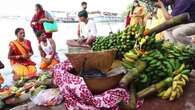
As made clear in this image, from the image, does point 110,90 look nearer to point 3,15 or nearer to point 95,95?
point 95,95

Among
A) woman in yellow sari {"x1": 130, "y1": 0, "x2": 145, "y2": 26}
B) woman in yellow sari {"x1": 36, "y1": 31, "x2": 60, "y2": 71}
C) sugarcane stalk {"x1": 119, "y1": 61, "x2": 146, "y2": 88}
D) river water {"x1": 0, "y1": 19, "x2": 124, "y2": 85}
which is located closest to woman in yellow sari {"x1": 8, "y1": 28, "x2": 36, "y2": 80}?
woman in yellow sari {"x1": 36, "y1": 31, "x2": 60, "y2": 71}

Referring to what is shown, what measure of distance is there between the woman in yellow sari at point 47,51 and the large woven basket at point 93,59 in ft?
20.8

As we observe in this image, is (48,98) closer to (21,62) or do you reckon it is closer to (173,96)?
(173,96)

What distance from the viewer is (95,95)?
11.8 feet

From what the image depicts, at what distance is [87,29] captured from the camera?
9359 mm

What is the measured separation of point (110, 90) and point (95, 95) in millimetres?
129

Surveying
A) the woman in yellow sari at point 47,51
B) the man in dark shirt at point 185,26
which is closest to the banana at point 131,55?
the man in dark shirt at point 185,26

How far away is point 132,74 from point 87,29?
5843mm

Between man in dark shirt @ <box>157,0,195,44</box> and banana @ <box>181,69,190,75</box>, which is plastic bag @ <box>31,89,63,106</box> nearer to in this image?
banana @ <box>181,69,190,75</box>

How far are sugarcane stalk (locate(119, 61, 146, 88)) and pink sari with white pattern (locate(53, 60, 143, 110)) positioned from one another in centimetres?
7

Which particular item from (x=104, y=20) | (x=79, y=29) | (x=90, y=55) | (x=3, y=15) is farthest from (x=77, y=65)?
(x=3, y=15)

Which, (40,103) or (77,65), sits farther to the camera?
(40,103)

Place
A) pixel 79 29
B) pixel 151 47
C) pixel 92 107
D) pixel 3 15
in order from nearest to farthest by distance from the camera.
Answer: pixel 92 107
pixel 151 47
pixel 79 29
pixel 3 15

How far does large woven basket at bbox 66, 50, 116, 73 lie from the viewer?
11.8ft
